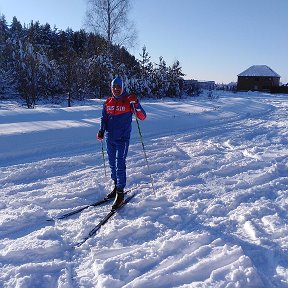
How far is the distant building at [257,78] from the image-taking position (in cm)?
5319

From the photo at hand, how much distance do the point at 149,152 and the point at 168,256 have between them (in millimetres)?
4501

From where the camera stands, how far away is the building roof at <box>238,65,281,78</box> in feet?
175

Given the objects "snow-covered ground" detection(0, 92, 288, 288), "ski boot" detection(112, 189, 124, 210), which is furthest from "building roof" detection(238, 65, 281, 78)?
"ski boot" detection(112, 189, 124, 210)

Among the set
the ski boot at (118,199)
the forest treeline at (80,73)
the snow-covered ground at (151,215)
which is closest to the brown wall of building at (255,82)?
the forest treeline at (80,73)

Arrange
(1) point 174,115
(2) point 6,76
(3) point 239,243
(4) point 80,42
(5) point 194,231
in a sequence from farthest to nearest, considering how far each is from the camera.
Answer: (4) point 80,42
(2) point 6,76
(1) point 174,115
(5) point 194,231
(3) point 239,243

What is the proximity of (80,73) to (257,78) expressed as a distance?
134ft

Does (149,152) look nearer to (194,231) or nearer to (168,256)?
(194,231)

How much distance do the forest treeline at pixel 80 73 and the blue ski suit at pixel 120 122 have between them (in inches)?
549

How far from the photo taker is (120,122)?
16.5ft

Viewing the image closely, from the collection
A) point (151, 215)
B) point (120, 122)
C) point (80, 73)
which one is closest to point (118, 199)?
point (151, 215)

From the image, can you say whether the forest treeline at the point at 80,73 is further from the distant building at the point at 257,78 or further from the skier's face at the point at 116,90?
the distant building at the point at 257,78

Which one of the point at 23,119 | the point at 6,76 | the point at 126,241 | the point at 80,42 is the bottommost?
the point at 126,241

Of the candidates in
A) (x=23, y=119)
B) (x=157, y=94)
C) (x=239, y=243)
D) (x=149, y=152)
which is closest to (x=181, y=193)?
(x=239, y=243)

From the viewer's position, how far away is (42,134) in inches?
344
